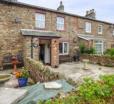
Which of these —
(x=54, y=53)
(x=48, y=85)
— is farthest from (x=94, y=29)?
(x=48, y=85)

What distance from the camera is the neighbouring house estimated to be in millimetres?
17422

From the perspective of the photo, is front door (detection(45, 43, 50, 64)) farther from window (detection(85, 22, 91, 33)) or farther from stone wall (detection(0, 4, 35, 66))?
window (detection(85, 22, 91, 33))

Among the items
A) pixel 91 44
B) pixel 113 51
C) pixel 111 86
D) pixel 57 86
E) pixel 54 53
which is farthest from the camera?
pixel 91 44

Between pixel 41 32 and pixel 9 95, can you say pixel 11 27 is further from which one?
pixel 9 95

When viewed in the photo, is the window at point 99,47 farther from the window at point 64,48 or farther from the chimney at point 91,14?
the window at point 64,48

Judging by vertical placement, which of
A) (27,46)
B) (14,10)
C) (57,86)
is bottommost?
(57,86)

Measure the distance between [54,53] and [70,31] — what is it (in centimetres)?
569

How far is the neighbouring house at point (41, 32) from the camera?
17422 mm

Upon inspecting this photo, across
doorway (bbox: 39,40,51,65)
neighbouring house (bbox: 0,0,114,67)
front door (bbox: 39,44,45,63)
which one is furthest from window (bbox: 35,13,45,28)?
front door (bbox: 39,44,45,63)

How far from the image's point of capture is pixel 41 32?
1967 cm

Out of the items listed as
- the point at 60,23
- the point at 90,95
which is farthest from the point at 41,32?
the point at 90,95

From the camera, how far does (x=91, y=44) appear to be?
2595 centimetres

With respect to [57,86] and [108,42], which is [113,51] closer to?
[108,42]

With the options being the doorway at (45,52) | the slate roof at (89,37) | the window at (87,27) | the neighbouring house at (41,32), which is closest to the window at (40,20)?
the neighbouring house at (41,32)
